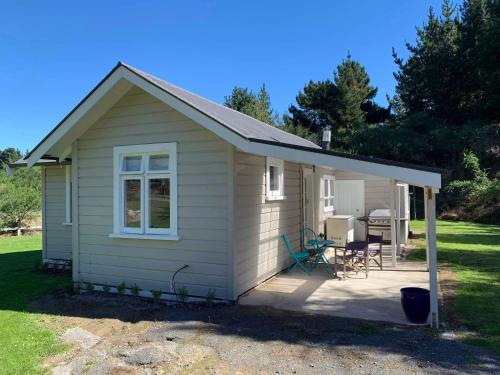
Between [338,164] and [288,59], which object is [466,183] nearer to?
[288,59]

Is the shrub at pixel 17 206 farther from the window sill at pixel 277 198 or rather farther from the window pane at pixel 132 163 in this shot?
the window sill at pixel 277 198

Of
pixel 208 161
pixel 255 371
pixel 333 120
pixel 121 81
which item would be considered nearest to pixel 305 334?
pixel 255 371

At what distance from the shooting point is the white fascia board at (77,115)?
632 cm

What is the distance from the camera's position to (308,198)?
10.3 m

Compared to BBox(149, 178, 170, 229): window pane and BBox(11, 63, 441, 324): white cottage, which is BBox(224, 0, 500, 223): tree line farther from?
BBox(149, 178, 170, 229): window pane

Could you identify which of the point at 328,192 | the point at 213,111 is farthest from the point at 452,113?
the point at 213,111

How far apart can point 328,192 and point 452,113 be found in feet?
55.5

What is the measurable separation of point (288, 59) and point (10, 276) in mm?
26559

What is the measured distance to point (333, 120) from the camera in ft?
99.0

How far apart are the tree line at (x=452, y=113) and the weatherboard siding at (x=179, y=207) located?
19072 millimetres

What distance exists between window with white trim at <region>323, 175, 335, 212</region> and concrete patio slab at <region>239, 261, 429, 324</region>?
3.89 m

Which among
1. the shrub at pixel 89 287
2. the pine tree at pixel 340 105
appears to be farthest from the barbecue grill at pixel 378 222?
A: the pine tree at pixel 340 105

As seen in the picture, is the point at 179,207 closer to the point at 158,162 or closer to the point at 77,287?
the point at 158,162

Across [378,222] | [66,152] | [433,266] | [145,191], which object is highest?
[66,152]
